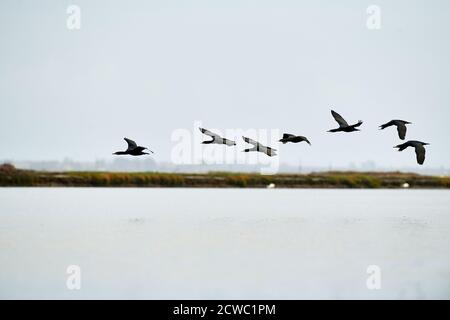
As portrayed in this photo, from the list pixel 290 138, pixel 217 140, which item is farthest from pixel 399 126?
pixel 217 140

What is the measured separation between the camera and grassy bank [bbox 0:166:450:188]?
47.8 m

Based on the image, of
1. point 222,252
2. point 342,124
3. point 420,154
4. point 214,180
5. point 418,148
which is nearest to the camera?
point 420,154

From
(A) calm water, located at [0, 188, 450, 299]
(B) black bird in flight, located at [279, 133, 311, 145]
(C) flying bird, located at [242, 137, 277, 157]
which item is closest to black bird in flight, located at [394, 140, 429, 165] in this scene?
(A) calm water, located at [0, 188, 450, 299]

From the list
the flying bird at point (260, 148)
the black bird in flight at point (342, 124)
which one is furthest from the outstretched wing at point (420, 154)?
the flying bird at point (260, 148)

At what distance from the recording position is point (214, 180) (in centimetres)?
5022

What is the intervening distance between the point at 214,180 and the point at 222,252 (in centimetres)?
2996

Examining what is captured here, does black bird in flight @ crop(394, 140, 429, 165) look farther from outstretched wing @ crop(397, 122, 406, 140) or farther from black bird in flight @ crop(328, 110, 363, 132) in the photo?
black bird in flight @ crop(328, 110, 363, 132)

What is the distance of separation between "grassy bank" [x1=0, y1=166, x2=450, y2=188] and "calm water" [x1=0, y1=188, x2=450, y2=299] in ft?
52.6

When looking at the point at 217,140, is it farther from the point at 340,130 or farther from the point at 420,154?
the point at 420,154

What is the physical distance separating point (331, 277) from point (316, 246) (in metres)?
4.07

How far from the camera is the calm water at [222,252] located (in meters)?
16.2

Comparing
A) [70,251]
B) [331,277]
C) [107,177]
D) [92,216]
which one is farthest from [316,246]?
[107,177]

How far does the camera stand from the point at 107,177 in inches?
1907
